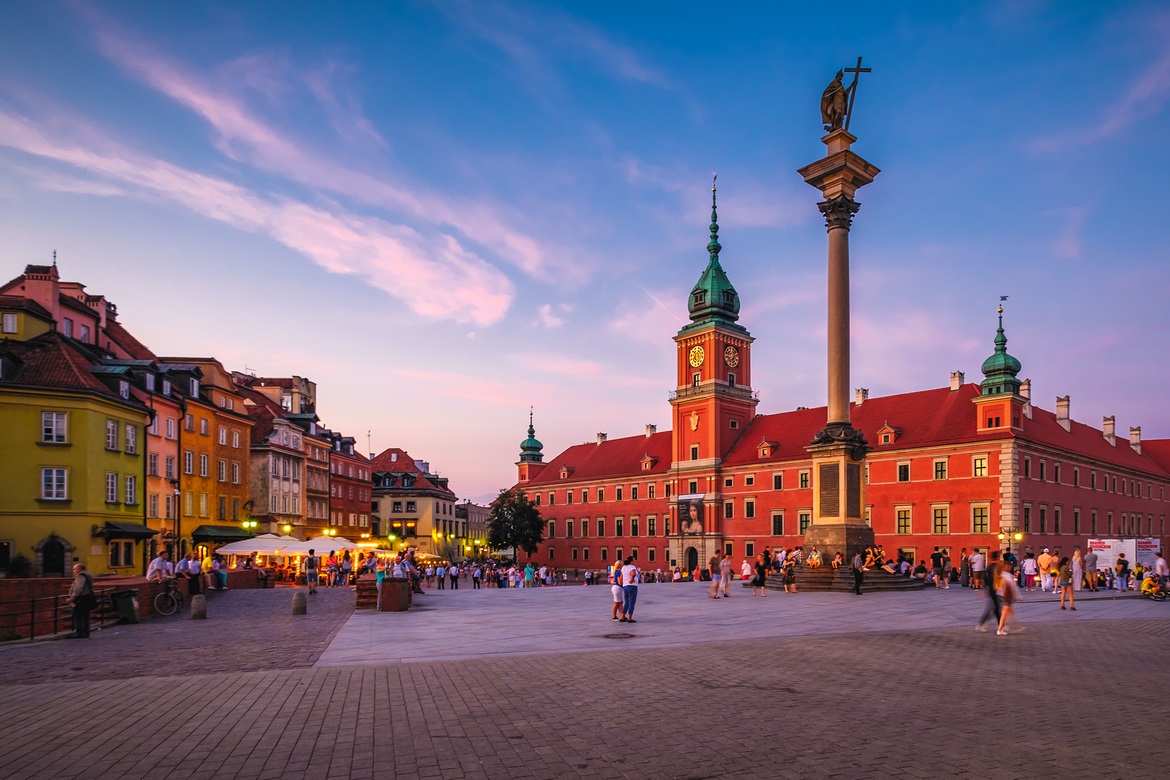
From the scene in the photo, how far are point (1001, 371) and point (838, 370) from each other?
35139 mm

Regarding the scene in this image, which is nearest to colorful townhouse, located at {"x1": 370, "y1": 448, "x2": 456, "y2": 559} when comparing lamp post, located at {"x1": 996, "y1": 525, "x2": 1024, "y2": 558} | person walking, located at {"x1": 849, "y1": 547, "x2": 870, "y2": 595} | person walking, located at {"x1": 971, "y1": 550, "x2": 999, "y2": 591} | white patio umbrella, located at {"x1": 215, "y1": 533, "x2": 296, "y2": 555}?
white patio umbrella, located at {"x1": 215, "y1": 533, "x2": 296, "y2": 555}

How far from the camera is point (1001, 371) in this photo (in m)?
61.6

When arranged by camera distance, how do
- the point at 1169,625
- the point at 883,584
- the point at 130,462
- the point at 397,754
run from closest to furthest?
the point at 397,754 → the point at 1169,625 → the point at 883,584 → the point at 130,462

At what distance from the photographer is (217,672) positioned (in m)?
13.2

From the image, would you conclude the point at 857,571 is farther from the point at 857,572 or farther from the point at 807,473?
the point at 807,473

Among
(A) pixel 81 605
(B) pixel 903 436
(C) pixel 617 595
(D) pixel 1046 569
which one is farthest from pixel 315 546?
(B) pixel 903 436

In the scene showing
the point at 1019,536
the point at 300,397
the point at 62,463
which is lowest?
the point at 1019,536

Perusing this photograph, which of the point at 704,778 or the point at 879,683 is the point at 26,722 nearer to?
the point at 704,778

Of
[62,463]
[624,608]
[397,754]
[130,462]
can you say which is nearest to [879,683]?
[397,754]

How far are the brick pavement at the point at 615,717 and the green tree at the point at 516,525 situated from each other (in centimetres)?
8182

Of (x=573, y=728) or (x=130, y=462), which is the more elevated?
(x=130, y=462)

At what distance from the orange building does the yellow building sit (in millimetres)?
51687

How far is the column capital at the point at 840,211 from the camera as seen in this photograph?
33.8 m

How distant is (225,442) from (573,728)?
166 ft
